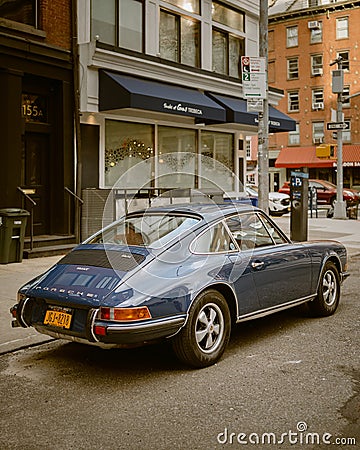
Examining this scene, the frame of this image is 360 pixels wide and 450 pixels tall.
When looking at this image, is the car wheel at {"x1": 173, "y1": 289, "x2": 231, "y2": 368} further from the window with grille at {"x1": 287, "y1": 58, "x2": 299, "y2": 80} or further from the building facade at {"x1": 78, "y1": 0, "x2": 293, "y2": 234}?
the window with grille at {"x1": 287, "y1": 58, "x2": 299, "y2": 80}

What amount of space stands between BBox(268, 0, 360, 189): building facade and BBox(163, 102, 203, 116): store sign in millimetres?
32508

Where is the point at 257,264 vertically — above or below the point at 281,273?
above

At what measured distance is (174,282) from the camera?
5109mm

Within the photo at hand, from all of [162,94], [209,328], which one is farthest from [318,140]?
[209,328]

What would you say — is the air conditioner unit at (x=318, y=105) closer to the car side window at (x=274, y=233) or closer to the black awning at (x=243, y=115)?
the black awning at (x=243, y=115)

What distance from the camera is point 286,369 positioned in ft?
17.4

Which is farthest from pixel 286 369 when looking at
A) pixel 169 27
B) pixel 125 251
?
pixel 169 27

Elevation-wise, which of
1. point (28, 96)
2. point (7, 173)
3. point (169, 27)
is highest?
point (169, 27)

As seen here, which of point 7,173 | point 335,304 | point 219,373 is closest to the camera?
point 219,373

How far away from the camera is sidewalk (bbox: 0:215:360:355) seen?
6.32 m

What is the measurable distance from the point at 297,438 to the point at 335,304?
3.88 metres

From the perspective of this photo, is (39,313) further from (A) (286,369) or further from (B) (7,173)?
(B) (7,173)

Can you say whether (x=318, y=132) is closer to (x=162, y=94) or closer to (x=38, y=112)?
(x=162, y=94)

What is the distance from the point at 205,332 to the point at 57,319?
52.8 inches
